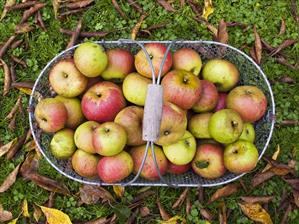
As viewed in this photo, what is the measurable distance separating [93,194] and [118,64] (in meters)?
0.86

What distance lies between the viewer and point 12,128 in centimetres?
300

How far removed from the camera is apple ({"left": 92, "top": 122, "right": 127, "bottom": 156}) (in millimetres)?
2309

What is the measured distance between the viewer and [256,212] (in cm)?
281

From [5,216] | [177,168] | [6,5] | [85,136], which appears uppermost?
[6,5]

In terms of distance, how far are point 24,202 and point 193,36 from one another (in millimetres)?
1511

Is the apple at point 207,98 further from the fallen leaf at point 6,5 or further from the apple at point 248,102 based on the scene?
the fallen leaf at point 6,5

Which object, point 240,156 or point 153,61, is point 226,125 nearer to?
point 240,156

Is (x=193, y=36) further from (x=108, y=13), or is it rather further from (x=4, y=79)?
(x=4, y=79)

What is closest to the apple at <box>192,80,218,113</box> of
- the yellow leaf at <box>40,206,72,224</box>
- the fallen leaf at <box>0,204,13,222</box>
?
the yellow leaf at <box>40,206,72,224</box>

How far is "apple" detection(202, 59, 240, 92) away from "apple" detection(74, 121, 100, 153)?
2.22 ft

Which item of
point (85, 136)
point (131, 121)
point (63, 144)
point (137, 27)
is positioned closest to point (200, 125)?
point (131, 121)

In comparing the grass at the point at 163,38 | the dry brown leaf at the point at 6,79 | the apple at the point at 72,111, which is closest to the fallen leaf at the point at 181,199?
the grass at the point at 163,38

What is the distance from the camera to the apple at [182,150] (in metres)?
2.44

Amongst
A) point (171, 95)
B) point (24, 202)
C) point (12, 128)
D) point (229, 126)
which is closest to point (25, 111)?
point (12, 128)
